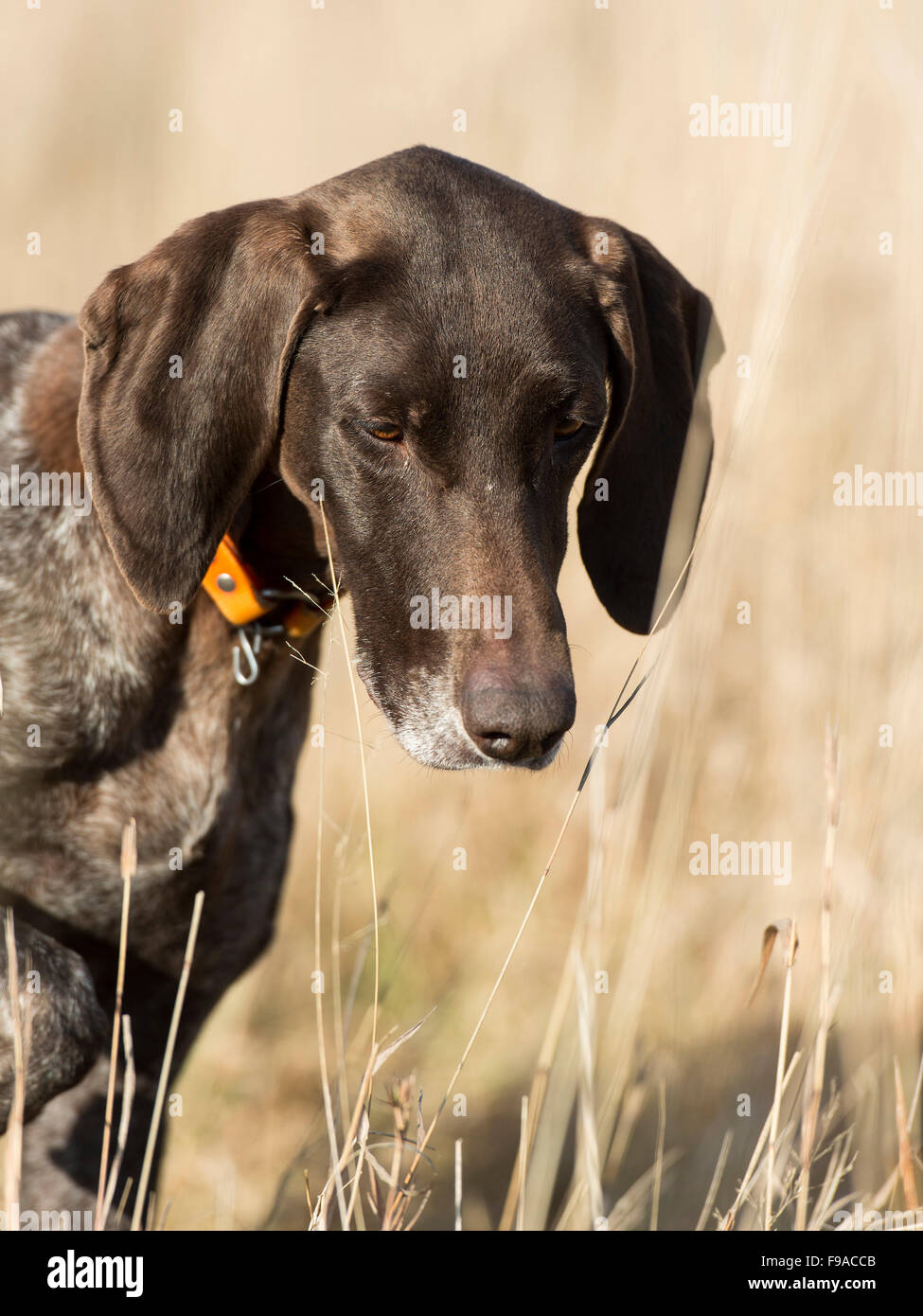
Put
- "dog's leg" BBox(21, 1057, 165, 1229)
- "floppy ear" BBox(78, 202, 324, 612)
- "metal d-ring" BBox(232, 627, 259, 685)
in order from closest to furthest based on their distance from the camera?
"floppy ear" BBox(78, 202, 324, 612), "metal d-ring" BBox(232, 627, 259, 685), "dog's leg" BBox(21, 1057, 165, 1229)

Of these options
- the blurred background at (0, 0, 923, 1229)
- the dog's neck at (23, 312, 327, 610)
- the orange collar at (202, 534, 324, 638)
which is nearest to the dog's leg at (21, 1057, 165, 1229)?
the blurred background at (0, 0, 923, 1229)

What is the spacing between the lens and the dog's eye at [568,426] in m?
2.79

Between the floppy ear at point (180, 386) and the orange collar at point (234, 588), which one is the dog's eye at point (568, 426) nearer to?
the floppy ear at point (180, 386)

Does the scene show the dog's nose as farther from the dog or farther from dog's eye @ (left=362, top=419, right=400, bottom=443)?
dog's eye @ (left=362, top=419, right=400, bottom=443)

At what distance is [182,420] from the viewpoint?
2.80m

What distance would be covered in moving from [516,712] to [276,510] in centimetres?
94

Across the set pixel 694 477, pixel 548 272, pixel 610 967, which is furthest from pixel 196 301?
pixel 610 967

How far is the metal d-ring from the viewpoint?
318 centimetres

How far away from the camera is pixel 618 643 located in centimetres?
586

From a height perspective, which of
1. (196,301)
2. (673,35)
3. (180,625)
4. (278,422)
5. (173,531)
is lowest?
(180,625)

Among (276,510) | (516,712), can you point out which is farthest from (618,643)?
(516,712)

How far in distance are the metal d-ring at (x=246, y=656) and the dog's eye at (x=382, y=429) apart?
2.39ft
